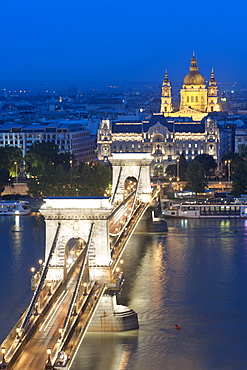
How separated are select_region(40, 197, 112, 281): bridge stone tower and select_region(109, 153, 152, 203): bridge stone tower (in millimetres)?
12837

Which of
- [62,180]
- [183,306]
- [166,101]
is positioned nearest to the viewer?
[183,306]

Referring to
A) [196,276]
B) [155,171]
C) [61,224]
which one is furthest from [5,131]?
[61,224]

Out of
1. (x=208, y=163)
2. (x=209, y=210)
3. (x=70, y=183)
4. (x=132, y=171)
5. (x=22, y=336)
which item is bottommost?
(x=22, y=336)

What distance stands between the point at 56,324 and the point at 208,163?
30.4 metres

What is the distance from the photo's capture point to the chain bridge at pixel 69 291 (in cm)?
1319

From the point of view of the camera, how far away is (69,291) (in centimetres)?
1633

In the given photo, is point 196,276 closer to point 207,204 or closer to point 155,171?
point 207,204

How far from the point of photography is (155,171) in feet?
156

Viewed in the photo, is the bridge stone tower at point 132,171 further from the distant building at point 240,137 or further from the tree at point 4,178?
the distant building at point 240,137

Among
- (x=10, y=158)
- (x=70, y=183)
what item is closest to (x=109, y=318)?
(x=70, y=183)

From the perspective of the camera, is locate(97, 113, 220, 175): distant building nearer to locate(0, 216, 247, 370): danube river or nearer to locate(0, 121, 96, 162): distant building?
locate(0, 121, 96, 162): distant building

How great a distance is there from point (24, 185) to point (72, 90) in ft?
415

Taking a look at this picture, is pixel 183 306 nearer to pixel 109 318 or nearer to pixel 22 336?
pixel 109 318

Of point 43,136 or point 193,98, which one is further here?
point 193,98
